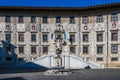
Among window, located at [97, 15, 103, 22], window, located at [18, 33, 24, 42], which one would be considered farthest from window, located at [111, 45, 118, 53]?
window, located at [18, 33, 24, 42]

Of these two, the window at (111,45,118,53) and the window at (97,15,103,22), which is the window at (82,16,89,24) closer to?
the window at (97,15,103,22)

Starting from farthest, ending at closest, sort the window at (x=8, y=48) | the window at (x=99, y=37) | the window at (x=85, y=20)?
the window at (x=85, y=20)
the window at (x=8, y=48)
the window at (x=99, y=37)

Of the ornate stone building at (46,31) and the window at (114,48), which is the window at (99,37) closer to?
the ornate stone building at (46,31)

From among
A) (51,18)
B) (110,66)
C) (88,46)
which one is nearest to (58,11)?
(51,18)

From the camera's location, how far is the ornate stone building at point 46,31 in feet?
128

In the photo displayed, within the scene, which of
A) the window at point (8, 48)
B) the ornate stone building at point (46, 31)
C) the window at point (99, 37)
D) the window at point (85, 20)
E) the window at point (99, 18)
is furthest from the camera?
the window at point (85, 20)

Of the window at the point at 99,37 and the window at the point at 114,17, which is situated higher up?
the window at the point at 114,17

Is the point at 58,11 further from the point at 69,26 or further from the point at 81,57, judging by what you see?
the point at 81,57

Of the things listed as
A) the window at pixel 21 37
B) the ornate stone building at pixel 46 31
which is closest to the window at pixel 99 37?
the ornate stone building at pixel 46 31

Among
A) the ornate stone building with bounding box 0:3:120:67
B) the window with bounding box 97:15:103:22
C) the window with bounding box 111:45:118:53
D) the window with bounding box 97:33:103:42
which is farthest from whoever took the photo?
the ornate stone building with bounding box 0:3:120:67

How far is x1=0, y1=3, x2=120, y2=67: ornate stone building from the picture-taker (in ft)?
128

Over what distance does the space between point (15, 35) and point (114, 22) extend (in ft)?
51.1

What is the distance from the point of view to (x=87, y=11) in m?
39.9

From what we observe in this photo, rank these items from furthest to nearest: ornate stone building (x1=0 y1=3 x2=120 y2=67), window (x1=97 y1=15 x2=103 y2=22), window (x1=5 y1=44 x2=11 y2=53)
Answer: window (x1=5 y1=44 x2=11 y2=53) → ornate stone building (x1=0 y1=3 x2=120 y2=67) → window (x1=97 y1=15 x2=103 y2=22)
